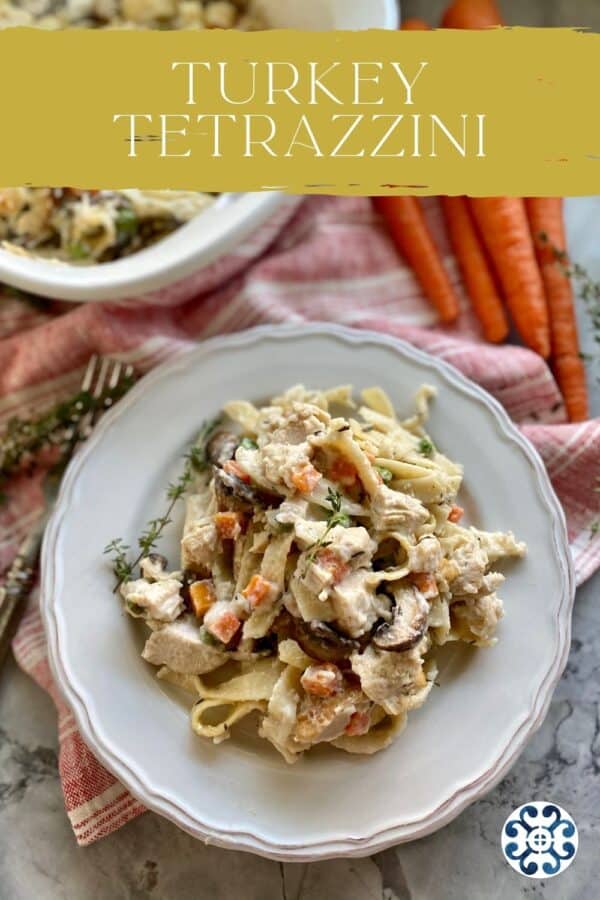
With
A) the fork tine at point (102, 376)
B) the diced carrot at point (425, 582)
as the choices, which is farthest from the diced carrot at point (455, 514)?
the fork tine at point (102, 376)

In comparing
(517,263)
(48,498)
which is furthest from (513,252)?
(48,498)

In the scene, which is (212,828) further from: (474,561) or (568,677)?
(568,677)

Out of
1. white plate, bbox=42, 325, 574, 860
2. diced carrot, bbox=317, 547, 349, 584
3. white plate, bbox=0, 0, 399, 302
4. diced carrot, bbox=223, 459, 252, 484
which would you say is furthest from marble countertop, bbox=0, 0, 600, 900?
white plate, bbox=0, 0, 399, 302

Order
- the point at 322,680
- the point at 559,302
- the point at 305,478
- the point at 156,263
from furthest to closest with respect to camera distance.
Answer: the point at 559,302
the point at 156,263
the point at 305,478
the point at 322,680

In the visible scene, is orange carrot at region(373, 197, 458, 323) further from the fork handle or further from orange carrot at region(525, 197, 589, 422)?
the fork handle

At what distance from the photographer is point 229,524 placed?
9.11ft

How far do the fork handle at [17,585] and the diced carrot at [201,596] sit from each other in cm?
74

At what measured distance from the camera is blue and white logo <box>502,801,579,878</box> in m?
2.85

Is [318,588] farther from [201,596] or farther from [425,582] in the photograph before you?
[201,596]

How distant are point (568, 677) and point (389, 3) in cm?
242

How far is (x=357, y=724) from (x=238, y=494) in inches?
28.9

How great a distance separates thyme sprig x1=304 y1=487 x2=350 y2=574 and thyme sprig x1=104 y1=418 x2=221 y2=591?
563mm

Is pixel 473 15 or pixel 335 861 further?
pixel 473 15

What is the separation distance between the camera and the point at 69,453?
338 centimetres
